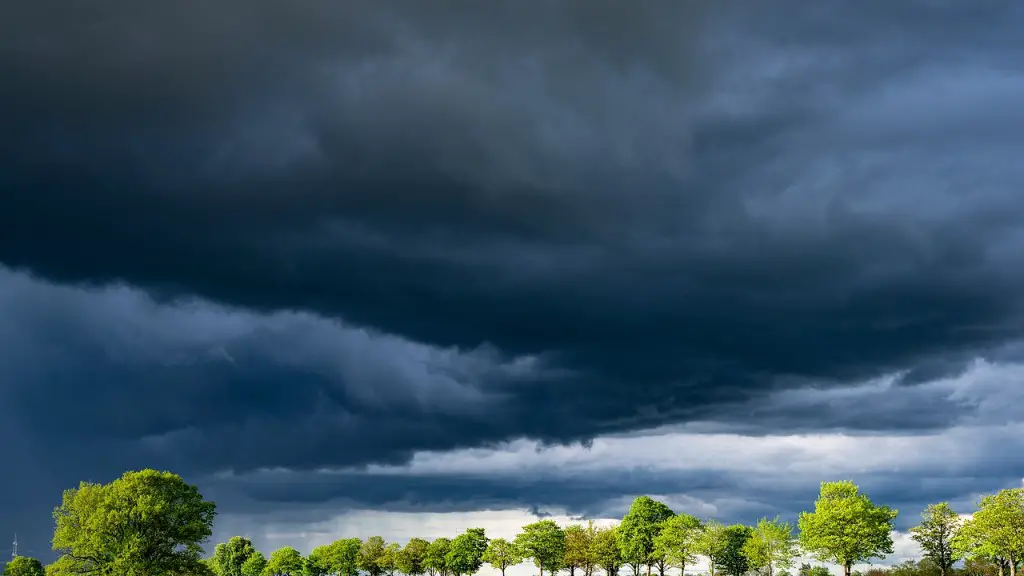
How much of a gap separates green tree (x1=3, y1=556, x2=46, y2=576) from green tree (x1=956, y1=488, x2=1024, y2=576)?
19393 centimetres

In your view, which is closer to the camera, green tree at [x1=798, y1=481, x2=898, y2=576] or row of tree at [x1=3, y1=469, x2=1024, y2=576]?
row of tree at [x1=3, y1=469, x2=1024, y2=576]

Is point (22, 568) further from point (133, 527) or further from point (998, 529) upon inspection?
point (998, 529)

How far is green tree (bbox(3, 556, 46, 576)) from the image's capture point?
19225 cm

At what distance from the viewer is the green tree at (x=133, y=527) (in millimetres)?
120938

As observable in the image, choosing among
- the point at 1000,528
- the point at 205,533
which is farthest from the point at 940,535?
the point at 205,533

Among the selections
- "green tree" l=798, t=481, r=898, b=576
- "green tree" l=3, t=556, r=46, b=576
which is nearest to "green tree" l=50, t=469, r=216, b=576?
"green tree" l=3, t=556, r=46, b=576

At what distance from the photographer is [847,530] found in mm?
162625

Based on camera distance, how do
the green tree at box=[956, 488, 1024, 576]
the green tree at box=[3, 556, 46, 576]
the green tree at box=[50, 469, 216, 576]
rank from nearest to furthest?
the green tree at box=[50, 469, 216, 576], the green tree at box=[956, 488, 1024, 576], the green tree at box=[3, 556, 46, 576]

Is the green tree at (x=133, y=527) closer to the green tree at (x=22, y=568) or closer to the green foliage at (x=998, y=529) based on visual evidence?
the green tree at (x=22, y=568)

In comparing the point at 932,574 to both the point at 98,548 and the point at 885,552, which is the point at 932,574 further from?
the point at 98,548

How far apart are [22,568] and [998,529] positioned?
19848 cm

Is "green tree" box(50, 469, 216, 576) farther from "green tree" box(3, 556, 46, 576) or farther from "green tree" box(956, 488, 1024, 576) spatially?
"green tree" box(956, 488, 1024, 576)

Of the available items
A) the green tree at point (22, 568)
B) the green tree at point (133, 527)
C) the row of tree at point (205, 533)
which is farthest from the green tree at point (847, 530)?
the green tree at point (22, 568)

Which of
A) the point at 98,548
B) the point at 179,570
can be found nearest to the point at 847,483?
the point at 179,570
